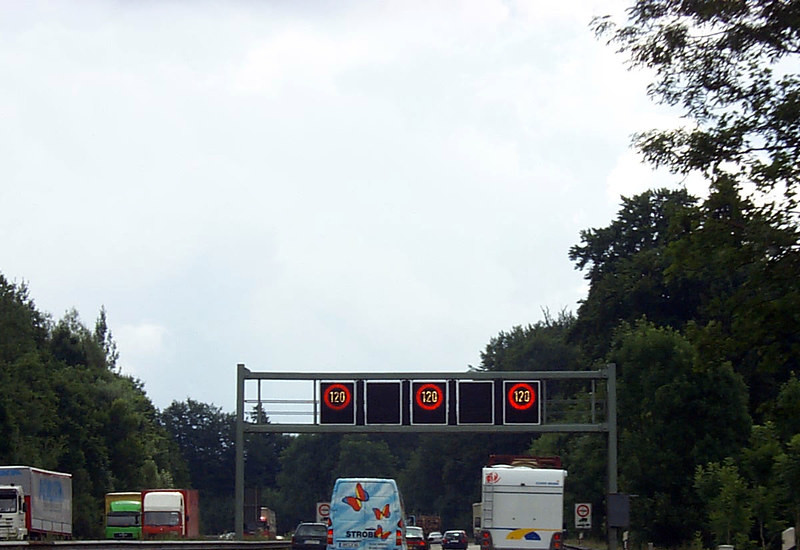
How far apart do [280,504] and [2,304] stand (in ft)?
316

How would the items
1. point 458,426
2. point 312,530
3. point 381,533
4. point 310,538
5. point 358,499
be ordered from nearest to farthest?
point 381,533, point 358,499, point 458,426, point 310,538, point 312,530

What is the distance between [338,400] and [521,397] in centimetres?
604

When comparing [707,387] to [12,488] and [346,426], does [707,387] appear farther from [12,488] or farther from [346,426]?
[12,488]

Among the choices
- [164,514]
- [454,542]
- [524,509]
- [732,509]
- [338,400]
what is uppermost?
[338,400]

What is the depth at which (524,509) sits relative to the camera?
3828 centimetres

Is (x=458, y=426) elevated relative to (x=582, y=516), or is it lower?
elevated

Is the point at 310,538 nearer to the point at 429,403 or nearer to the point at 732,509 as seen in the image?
the point at 429,403

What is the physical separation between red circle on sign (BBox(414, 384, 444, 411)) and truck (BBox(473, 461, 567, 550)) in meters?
7.73

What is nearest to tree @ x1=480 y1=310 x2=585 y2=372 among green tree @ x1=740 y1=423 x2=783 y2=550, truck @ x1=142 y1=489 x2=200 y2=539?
truck @ x1=142 y1=489 x2=200 y2=539

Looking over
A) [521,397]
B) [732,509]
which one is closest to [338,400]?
[521,397]

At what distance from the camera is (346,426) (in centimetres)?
4634

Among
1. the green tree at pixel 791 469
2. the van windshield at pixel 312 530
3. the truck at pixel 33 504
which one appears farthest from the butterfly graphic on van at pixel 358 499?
the truck at pixel 33 504

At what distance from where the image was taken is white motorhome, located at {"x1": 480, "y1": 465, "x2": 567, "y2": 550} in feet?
125

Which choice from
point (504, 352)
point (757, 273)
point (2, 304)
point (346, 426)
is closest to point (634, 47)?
point (757, 273)
